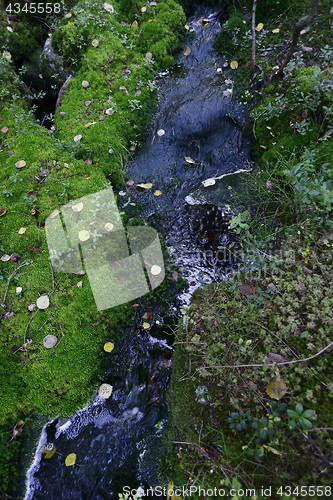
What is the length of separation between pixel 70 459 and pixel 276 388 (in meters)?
2.39

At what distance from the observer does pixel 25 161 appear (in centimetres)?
398

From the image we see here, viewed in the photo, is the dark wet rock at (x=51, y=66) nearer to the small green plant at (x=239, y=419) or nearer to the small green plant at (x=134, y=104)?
the small green plant at (x=134, y=104)

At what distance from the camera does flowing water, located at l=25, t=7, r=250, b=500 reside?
103 inches

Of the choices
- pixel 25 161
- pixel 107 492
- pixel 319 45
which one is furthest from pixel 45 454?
pixel 319 45

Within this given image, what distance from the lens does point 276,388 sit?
211cm

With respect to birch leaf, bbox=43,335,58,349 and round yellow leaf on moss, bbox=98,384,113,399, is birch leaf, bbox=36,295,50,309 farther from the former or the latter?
round yellow leaf on moss, bbox=98,384,113,399

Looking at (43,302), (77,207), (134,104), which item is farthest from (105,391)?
(134,104)

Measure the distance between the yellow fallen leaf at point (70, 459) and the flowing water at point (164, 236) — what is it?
37 millimetres

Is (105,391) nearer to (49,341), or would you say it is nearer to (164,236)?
(49,341)

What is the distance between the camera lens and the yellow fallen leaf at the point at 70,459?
266 cm

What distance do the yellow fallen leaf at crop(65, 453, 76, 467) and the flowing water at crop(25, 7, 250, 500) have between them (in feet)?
0.12

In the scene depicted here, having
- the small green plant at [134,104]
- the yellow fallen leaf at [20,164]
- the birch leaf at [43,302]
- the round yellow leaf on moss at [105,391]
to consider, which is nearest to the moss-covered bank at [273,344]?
the round yellow leaf on moss at [105,391]

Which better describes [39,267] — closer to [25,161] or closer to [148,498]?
[25,161]

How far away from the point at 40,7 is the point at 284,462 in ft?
29.6
